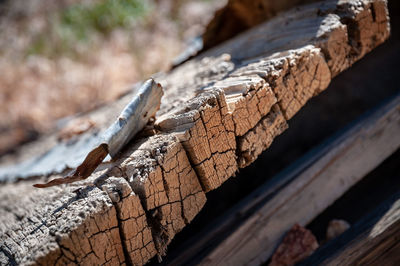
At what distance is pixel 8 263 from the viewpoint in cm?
136

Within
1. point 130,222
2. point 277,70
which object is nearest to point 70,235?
point 130,222

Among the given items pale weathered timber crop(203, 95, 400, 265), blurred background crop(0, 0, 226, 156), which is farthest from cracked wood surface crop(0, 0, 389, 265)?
blurred background crop(0, 0, 226, 156)

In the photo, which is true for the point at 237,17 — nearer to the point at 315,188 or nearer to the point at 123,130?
Answer: the point at 315,188

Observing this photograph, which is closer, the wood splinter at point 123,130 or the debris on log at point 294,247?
the wood splinter at point 123,130

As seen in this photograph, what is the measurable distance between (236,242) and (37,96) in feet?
18.0

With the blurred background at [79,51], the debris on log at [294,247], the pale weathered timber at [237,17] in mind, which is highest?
the blurred background at [79,51]

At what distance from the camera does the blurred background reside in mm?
6133

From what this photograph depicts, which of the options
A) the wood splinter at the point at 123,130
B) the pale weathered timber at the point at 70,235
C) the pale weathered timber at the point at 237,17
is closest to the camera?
the pale weathered timber at the point at 70,235

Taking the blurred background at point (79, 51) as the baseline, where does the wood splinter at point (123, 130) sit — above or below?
below

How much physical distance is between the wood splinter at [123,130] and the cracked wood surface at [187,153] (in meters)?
0.05

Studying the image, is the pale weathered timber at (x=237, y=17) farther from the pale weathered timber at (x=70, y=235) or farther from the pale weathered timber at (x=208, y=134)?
the pale weathered timber at (x=70, y=235)

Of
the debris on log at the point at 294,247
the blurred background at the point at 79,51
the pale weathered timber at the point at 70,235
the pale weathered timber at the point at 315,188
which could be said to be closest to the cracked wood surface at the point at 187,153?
the pale weathered timber at the point at 70,235

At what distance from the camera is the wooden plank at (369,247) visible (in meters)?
1.76

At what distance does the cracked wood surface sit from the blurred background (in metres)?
3.86
